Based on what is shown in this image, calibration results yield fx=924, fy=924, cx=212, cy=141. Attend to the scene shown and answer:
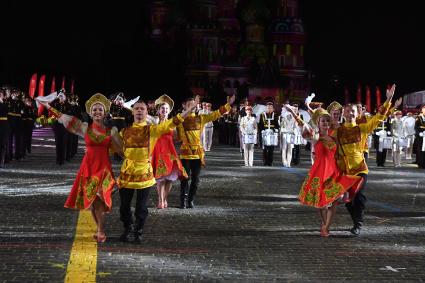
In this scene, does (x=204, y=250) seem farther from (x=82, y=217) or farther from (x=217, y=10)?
(x=217, y=10)

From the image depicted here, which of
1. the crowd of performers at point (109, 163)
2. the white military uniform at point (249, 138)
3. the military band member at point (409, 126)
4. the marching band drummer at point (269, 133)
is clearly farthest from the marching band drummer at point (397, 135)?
the crowd of performers at point (109, 163)

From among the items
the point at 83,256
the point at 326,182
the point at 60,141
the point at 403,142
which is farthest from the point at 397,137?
the point at 83,256

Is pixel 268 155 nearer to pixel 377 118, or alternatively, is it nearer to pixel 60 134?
pixel 60 134

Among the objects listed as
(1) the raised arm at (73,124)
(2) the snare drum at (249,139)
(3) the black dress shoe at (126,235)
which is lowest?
(3) the black dress shoe at (126,235)

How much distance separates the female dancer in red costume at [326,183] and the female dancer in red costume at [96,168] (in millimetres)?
2621

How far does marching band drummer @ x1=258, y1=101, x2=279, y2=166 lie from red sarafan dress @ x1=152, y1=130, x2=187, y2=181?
1288 centimetres

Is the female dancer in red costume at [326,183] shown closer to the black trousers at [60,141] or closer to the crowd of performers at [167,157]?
the crowd of performers at [167,157]

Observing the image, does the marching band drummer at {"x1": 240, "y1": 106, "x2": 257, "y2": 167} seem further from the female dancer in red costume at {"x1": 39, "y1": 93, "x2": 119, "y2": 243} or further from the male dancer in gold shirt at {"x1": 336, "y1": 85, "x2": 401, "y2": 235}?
the female dancer in red costume at {"x1": 39, "y1": 93, "x2": 119, "y2": 243}

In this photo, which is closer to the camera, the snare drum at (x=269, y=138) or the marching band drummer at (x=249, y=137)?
the marching band drummer at (x=249, y=137)

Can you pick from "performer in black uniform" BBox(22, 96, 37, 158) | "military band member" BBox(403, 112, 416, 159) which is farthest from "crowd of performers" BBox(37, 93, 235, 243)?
"military band member" BBox(403, 112, 416, 159)

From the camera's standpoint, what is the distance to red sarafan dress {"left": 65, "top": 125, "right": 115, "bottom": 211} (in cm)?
1065

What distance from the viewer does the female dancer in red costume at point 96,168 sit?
1067cm

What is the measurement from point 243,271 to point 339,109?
3.88 metres

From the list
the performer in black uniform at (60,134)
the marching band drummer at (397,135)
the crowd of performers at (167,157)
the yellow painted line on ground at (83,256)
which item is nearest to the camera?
the yellow painted line on ground at (83,256)
